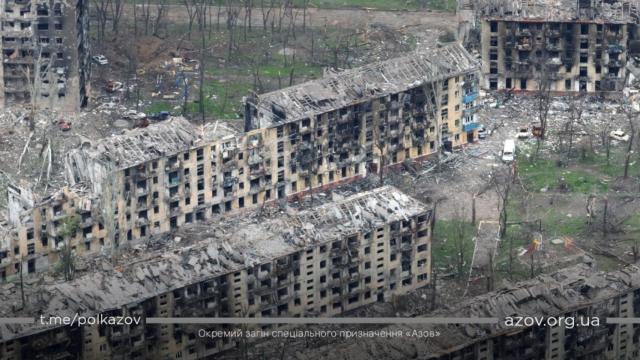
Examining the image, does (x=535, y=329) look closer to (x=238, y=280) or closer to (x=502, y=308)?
(x=502, y=308)

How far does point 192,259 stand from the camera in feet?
593

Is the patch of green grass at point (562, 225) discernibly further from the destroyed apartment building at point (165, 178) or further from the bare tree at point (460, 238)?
the destroyed apartment building at point (165, 178)

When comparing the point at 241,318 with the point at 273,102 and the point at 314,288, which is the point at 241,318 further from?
the point at 273,102

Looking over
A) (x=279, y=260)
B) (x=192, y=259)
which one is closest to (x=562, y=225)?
(x=279, y=260)

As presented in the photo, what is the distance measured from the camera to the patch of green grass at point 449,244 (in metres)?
191

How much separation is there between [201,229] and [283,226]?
12628 mm

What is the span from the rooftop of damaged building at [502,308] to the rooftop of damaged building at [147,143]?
23.0 metres

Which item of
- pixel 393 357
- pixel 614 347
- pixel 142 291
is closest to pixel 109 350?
pixel 142 291

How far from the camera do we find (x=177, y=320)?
17875 centimetres

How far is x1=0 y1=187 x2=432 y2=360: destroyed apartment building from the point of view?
176 meters

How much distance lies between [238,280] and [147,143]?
651 inches

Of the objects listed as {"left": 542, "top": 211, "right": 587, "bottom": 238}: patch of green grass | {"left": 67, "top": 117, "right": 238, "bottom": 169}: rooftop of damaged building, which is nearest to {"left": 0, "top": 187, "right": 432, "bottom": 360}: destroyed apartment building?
{"left": 67, "top": 117, "right": 238, "bottom": 169}: rooftop of damaged building

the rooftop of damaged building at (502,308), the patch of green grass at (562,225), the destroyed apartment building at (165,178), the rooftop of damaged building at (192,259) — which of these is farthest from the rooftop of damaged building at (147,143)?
the patch of green grass at (562,225)

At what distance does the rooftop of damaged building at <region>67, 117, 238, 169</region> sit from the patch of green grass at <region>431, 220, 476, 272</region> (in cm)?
1651
